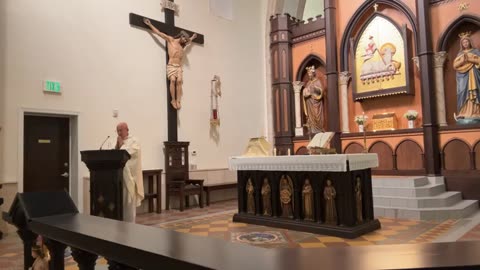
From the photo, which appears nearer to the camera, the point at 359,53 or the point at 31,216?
the point at 31,216

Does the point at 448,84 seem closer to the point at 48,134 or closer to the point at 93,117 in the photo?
the point at 93,117

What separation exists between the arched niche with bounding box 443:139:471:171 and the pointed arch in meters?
1.91

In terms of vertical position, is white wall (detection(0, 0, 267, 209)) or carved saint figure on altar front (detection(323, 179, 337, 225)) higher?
white wall (detection(0, 0, 267, 209))

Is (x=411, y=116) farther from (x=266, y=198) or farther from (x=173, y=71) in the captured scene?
(x=173, y=71)

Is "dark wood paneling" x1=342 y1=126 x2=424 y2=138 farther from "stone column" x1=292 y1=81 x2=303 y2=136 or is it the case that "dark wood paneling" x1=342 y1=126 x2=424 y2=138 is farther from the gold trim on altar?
"stone column" x1=292 y1=81 x2=303 y2=136

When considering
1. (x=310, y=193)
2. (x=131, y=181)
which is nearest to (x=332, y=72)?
(x=310, y=193)

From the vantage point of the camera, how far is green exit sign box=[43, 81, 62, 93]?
6.13 metres

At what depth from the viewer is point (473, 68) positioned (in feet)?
23.4

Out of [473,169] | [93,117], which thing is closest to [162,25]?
[93,117]

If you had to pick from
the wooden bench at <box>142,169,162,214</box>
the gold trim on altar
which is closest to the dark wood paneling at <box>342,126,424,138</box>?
the gold trim on altar

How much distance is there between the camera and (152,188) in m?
7.39

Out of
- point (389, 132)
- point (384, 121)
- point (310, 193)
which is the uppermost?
point (384, 121)

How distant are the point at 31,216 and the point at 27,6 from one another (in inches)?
221

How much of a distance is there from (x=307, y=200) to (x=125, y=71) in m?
4.39
